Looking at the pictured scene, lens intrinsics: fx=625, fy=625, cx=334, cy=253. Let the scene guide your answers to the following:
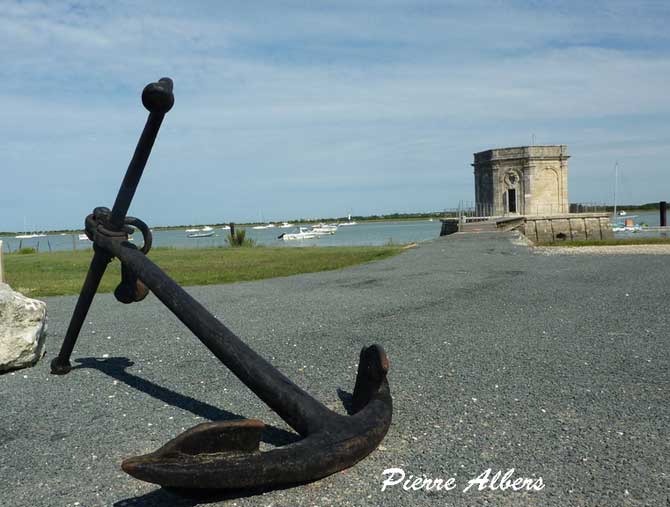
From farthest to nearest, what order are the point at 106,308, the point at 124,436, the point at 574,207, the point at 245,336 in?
the point at 574,207
the point at 106,308
the point at 245,336
the point at 124,436

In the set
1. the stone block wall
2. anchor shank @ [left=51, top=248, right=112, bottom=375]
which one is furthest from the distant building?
anchor shank @ [left=51, top=248, right=112, bottom=375]

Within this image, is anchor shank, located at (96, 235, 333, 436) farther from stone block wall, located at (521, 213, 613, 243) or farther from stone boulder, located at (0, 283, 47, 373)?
stone block wall, located at (521, 213, 613, 243)

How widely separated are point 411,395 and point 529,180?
1627 inches

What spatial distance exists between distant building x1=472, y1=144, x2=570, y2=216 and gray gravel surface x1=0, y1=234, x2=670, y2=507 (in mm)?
36573

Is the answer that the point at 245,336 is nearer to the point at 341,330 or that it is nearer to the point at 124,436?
the point at 341,330

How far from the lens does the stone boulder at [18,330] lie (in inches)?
181

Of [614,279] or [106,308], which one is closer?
[106,308]

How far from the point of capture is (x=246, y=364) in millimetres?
2885

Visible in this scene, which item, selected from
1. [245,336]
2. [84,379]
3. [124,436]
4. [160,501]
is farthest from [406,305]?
[160,501]

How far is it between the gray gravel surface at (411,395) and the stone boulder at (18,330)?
0.14 meters

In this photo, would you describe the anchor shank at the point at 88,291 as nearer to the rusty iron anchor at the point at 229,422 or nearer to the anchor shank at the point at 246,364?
the rusty iron anchor at the point at 229,422

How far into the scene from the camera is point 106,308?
792 cm

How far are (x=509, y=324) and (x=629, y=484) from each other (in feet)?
11.4

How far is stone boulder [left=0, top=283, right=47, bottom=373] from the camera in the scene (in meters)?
4.60
